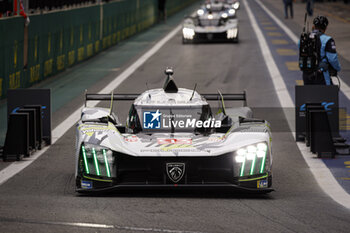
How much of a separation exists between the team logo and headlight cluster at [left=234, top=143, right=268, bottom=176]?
166cm

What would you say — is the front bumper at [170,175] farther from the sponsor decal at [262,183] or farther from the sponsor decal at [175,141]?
the sponsor decal at [175,141]

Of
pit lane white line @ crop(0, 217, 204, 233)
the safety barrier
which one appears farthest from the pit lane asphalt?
the safety barrier

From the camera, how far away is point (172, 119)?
11180 mm

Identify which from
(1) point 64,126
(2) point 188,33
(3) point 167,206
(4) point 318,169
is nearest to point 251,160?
(3) point 167,206

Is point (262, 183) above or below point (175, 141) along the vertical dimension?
below

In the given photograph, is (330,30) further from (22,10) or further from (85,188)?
(85,188)

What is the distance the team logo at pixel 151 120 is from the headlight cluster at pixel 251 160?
1664 millimetres

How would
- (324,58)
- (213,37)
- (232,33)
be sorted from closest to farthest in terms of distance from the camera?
1. (324,58)
2. (232,33)
3. (213,37)

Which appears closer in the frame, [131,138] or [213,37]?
[131,138]

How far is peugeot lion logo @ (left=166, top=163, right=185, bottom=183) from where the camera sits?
32.0 ft

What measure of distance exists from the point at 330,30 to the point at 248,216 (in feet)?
115

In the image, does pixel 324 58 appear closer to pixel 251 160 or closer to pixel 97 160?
pixel 251 160

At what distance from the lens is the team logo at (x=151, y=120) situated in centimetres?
1119

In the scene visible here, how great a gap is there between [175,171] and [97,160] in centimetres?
91
